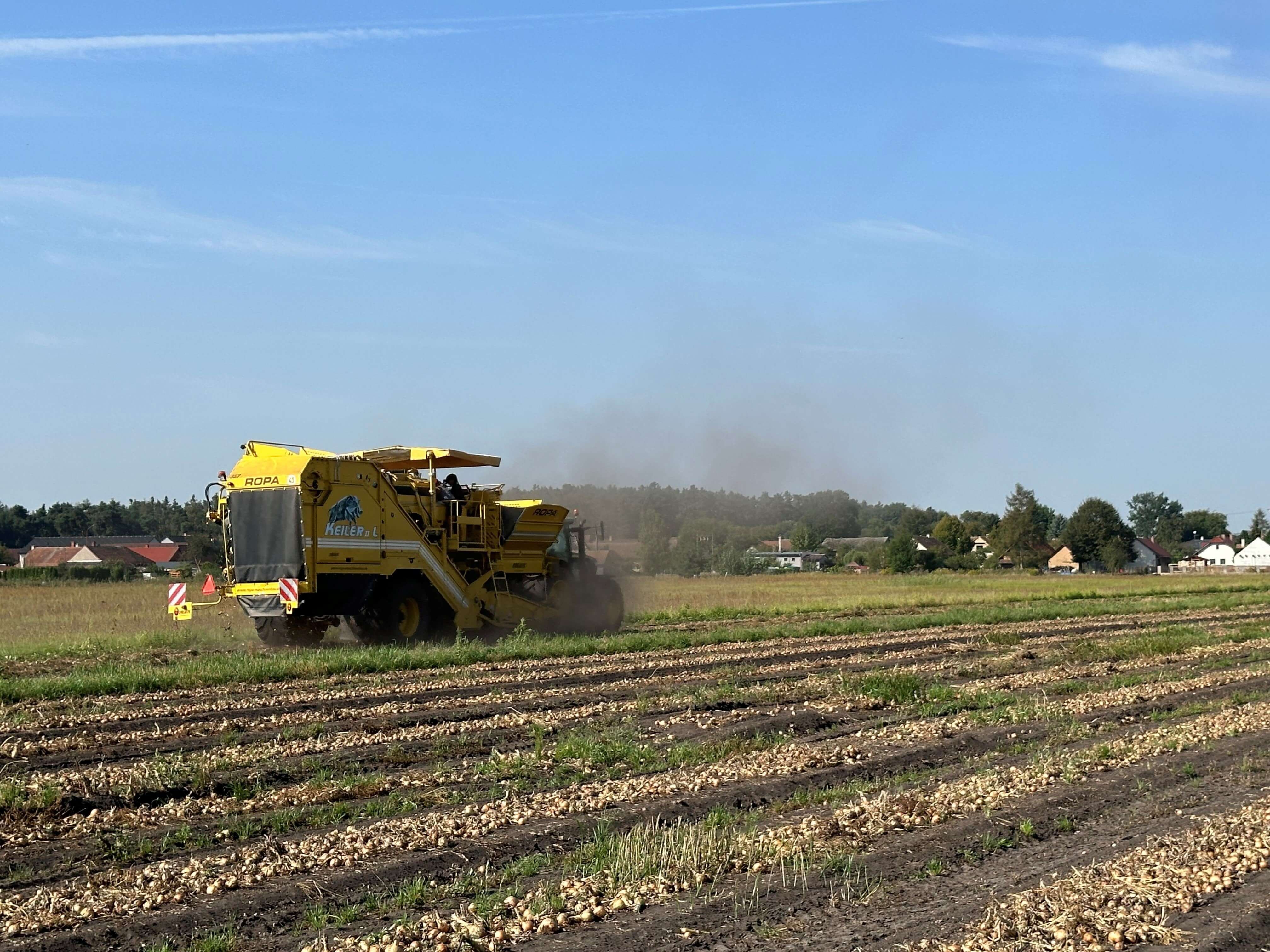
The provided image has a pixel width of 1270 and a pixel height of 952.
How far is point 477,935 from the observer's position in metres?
5.95

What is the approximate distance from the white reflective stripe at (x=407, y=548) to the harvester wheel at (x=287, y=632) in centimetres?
180

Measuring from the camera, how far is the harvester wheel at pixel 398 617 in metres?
20.5

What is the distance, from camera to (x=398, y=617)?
67.6 feet

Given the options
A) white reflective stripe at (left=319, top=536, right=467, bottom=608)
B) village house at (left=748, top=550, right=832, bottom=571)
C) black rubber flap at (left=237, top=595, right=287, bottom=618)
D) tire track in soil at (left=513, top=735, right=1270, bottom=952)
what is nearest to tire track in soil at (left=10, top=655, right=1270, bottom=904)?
tire track in soil at (left=513, top=735, right=1270, bottom=952)

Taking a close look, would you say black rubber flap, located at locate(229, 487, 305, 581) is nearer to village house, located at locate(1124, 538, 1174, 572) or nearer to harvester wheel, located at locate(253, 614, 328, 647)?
harvester wheel, located at locate(253, 614, 328, 647)

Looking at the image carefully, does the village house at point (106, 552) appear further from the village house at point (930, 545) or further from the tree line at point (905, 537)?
the village house at point (930, 545)

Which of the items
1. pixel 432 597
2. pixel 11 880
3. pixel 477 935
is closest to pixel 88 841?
pixel 11 880

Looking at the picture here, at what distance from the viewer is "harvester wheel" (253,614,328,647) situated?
2041 cm

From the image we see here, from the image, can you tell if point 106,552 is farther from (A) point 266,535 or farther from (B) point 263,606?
(A) point 266,535

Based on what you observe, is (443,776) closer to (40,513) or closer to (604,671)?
(604,671)

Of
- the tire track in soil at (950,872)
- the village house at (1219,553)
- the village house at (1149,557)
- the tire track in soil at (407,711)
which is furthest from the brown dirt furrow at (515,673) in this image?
the village house at (1219,553)

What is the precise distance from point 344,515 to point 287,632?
2477 millimetres

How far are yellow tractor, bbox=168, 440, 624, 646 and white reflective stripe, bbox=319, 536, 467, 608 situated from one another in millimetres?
19

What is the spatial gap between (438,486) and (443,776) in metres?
12.2
